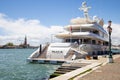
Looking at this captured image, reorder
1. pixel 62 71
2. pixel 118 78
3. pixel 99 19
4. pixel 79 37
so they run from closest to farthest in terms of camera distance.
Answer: pixel 118 78, pixel 62 71, pixel 79 37, pixel 99 19

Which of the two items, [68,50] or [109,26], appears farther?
[68,50]

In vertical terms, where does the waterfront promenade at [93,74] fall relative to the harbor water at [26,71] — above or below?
above

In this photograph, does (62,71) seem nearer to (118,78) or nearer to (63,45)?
(118,78)

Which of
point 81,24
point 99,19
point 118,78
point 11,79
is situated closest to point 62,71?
point 11,79

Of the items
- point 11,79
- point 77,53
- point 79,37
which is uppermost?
point 79,37

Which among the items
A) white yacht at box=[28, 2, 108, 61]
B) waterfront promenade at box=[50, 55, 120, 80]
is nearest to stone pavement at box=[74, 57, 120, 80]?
waterfront promenade at box=[50, 55, 120, 80]

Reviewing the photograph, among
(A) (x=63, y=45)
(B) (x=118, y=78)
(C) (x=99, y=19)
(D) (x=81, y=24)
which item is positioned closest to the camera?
(B) (x=118, y=78)

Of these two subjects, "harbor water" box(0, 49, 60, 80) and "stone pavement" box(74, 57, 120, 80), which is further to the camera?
"harbor water" box(0, 49, 60, 80)

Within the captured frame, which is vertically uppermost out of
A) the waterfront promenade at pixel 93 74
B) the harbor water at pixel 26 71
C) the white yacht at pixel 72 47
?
the white yacht at pixel 72 47

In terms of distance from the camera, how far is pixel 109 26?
2614 centimetres

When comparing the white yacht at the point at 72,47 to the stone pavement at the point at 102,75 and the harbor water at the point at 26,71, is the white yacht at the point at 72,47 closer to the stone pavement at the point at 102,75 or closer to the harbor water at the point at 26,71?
the harbor water at the point at 26,71

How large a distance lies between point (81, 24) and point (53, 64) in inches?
605

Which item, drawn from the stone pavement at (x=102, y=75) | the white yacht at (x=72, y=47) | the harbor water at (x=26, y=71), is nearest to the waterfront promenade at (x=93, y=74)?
the stone pavement at (x=102, y=75)

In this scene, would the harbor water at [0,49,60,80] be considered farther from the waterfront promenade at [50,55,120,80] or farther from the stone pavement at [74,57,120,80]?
the stone pavement at [74,57,120,80]
